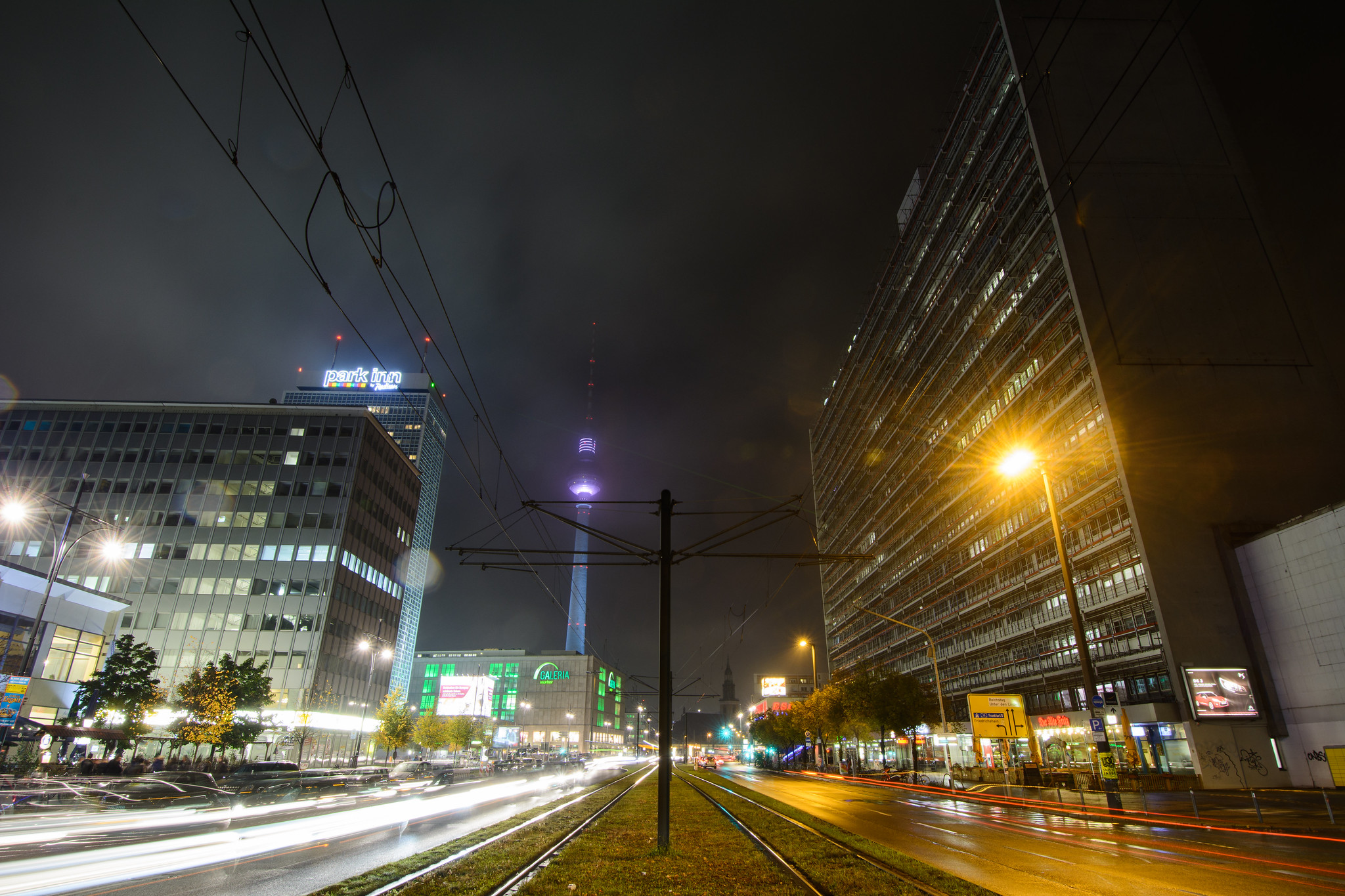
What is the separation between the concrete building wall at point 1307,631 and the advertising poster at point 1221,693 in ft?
6.89

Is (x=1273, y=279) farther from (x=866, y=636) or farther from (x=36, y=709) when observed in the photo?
(x=36, y=709)

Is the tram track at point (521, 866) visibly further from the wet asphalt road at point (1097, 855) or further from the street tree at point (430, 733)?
the street tree at point (430, 733)

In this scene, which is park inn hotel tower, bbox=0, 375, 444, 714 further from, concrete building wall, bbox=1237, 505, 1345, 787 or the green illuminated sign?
the green illuminated sign

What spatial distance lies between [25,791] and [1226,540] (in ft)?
210

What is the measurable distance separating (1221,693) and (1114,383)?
21.4m

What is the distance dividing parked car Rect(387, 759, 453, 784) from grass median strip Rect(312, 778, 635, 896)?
32.1 m

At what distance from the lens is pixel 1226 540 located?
43.9 m

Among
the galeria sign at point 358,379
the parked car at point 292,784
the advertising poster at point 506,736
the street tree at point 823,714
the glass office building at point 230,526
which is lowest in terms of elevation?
the advertising poster at point 506,736

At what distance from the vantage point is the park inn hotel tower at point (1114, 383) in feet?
143

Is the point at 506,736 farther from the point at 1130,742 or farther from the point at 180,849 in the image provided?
the point at 180,849

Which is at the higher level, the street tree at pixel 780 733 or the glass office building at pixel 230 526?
the glass office building at pixel 230 526

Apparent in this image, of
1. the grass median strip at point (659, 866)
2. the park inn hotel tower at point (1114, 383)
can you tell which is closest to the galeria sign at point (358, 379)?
the park inn hotel tower at point (1114, 383)

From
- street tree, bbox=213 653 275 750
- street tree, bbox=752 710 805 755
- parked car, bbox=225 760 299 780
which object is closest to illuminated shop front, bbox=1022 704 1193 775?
street tree, bbox=752 710 805 755

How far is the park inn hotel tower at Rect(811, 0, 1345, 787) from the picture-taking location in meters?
43.7
